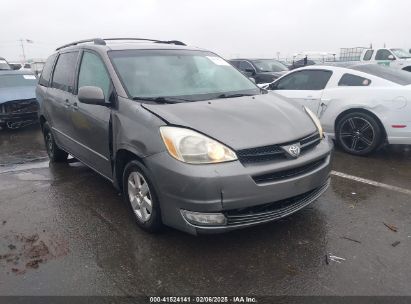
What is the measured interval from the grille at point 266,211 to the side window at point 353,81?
11.0 feet

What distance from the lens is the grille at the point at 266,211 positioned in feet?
9.48

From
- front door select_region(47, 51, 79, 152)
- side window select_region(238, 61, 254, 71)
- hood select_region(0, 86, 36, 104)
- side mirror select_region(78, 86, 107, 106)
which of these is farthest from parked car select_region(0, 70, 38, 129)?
side window select_region(238, 61, 254, 71)

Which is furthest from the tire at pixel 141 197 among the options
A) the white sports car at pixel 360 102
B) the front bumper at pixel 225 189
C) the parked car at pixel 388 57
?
the parked car at pixel 388 57

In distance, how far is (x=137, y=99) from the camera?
3.45 meters

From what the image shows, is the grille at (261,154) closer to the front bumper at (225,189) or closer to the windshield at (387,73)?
the front bumper at (225,189)

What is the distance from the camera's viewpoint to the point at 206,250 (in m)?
3.16

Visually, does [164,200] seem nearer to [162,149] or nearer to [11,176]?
[162,149]

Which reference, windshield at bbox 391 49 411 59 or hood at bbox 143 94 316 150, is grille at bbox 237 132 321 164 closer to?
hood at bbox 143 94 316 150

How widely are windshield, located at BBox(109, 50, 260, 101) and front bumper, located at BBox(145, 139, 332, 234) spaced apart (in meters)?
0.92

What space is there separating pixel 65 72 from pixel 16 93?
16.4ft

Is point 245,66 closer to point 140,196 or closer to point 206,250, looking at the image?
point 140,196

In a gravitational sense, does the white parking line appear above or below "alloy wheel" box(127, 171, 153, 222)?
below

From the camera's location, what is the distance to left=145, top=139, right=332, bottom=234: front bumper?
2.77 metres

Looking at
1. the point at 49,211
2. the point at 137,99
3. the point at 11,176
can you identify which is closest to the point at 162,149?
the point at 137,99
